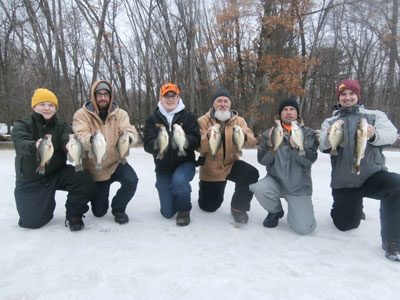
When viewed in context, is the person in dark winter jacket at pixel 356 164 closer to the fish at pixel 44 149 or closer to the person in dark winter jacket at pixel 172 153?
the person in dark winter jacket at pixel 172 153

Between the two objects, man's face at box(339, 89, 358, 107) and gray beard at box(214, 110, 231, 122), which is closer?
man's face at box(339, 89, 358, 107)

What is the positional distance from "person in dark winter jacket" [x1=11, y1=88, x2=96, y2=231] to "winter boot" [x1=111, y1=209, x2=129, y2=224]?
408mm

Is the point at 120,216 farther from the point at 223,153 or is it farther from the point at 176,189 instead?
the point at 223,153

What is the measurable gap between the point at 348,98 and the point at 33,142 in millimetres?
3704

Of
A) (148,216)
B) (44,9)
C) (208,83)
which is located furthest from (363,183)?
(44,9)

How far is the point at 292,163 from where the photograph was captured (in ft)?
11.0

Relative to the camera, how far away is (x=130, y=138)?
3.28 metres

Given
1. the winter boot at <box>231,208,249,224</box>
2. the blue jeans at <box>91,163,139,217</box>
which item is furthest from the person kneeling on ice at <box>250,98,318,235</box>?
the blue jeans at <box>91,163,139,217</box>

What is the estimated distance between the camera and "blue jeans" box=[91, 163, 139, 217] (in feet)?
11.8

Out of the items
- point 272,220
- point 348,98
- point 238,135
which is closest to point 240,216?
point 272,220

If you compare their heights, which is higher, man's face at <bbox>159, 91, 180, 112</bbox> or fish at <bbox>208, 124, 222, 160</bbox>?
man's face at <bbox>159, 91, 180, 112</bbox>

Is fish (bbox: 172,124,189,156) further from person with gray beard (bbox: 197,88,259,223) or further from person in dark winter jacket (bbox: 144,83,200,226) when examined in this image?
person with gray beard (bbox: 197,88,259,223)

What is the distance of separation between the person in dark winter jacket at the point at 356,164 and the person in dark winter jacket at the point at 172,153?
170 cm

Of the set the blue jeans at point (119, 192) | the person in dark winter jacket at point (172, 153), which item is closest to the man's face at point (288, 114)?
the person in dark winter jacket at point (172, 153)
